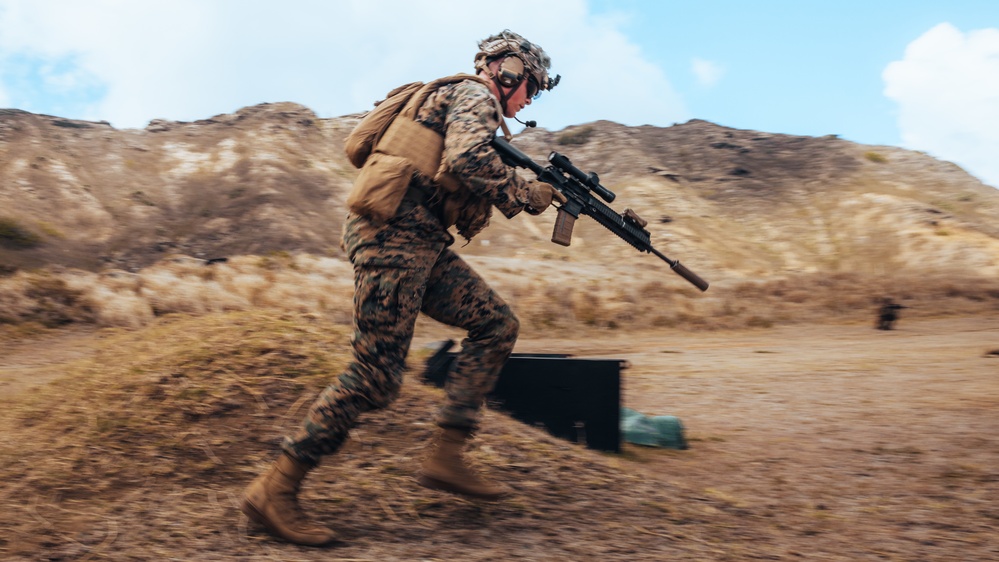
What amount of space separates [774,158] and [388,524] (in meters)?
39.6

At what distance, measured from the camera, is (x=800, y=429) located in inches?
248

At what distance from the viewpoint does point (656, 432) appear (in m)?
5.94

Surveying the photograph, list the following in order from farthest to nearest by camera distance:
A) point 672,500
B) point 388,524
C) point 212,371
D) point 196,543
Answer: point 212,371
point 672,500
point 388,524
point 196,543

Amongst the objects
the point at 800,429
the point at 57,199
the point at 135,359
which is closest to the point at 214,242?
the point at 57,199

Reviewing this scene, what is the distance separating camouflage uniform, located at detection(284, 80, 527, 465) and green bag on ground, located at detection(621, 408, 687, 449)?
99.2 inches

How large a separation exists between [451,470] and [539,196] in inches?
49.2

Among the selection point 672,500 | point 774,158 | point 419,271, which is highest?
point 774,158

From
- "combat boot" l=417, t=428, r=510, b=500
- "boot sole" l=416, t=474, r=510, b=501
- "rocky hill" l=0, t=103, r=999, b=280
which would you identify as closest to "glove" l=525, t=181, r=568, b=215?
"combat boot" l=417, t=428, r=510, b=500

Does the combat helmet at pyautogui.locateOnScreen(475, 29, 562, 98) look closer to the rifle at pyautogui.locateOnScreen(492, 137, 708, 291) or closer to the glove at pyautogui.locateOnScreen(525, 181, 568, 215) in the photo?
the rifle at pyautogui.locateOnScreen(492, 137, 708, 291)

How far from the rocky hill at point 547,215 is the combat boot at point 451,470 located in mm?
17017

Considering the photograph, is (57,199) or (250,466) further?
(57,199)

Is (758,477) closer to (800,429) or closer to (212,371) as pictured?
(800,429)

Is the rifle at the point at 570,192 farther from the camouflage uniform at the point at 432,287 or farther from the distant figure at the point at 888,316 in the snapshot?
the distant figure at the point at 888,316

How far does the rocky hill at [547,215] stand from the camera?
25031mm
